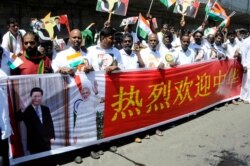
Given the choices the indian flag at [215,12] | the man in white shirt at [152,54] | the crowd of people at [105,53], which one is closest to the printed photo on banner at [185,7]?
the indian flag at [215,12]

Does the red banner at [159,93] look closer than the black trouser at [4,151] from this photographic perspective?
No

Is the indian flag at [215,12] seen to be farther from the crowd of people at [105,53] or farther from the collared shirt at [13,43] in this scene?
the collared shirt at [13,43]

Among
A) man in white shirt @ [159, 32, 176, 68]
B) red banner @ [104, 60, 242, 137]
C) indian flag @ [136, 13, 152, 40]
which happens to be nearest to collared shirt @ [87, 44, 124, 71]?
red banner @ [104, 60, 242, 137]

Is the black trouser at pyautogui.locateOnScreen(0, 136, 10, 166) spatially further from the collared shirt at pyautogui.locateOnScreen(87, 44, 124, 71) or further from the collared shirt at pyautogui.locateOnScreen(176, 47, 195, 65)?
the collared shirt at pyautogui.locateOnScreen(176, 47, 195, 65)

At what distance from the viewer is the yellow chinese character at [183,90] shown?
6.88 m

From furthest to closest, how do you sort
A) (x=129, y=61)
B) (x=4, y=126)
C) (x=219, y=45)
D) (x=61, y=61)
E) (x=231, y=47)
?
(x=231, y=47) < (x=219, y=45) < (x=129, y=61) < (x=61, y=61) < (x=4, y=126)

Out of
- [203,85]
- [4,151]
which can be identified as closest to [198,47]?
[203,85]

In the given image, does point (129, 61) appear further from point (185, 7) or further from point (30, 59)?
point (185, 7)

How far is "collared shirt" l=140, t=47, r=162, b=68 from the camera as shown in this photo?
21.6ft

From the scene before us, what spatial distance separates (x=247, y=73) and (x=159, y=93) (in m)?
4.10

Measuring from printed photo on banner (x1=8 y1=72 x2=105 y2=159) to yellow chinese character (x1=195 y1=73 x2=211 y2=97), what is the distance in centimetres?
283

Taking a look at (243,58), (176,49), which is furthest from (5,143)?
(243,58)

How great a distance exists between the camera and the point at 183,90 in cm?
701

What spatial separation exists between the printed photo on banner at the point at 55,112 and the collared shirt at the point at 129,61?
34.9 inches
